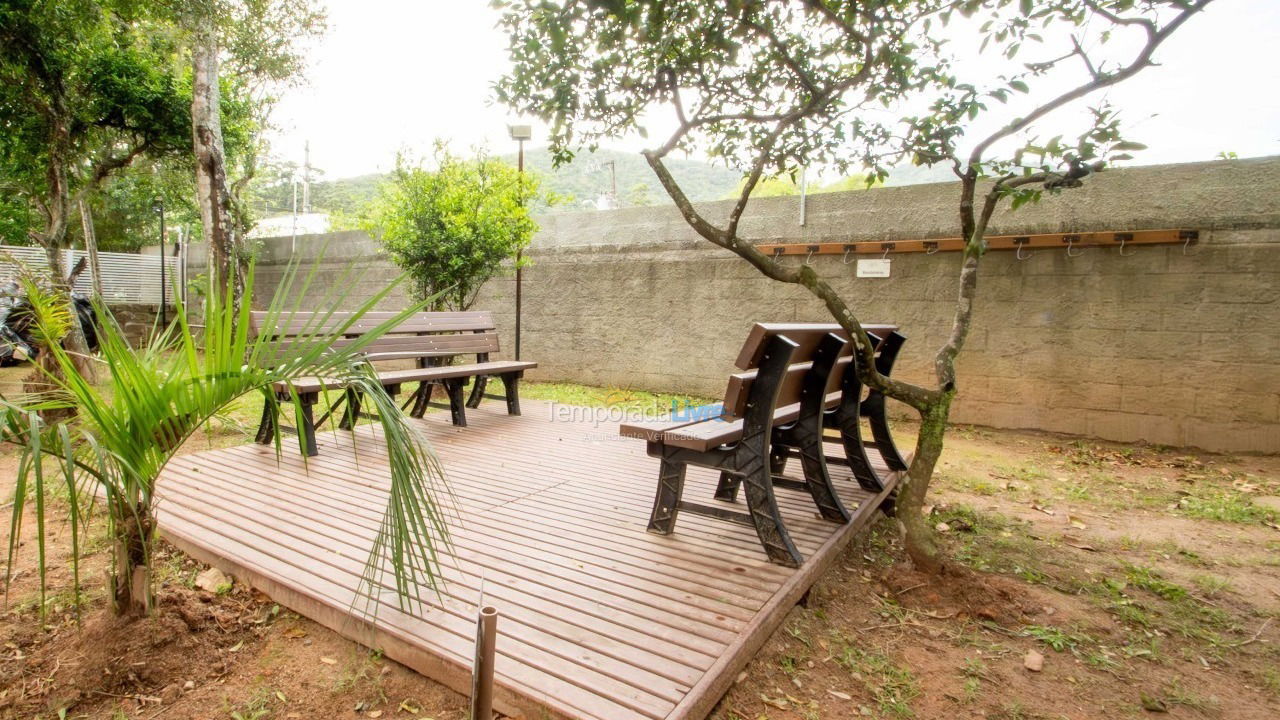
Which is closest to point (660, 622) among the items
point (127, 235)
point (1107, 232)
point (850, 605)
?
point (850, 605)

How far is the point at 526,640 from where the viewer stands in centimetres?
186

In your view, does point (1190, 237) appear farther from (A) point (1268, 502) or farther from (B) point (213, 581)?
(B) point (213, 581)

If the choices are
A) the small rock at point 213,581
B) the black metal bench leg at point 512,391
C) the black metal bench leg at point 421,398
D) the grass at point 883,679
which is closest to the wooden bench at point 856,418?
the grass at point 883,679

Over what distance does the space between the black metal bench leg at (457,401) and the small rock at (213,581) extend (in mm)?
2375

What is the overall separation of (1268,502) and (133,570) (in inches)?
225

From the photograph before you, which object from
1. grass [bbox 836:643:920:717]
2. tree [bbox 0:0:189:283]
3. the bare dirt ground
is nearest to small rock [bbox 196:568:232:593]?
the bare dirt ground

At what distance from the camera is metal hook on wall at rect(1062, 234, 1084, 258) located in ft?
16.8

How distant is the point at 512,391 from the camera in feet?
17.6

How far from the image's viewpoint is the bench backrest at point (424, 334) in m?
4.47

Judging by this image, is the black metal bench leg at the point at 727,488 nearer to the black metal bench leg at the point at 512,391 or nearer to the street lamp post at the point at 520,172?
the black metal bench leg at the point at 512,391

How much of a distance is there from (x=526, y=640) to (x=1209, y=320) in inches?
221

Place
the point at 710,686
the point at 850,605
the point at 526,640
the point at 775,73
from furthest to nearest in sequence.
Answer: the point at 775,73 → the point at 850,605 → the point at 526,640 → the point at 710,686

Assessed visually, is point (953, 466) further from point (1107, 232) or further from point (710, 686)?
point (710, 686)

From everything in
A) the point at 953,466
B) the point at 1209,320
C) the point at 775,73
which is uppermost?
the point at 775,73
